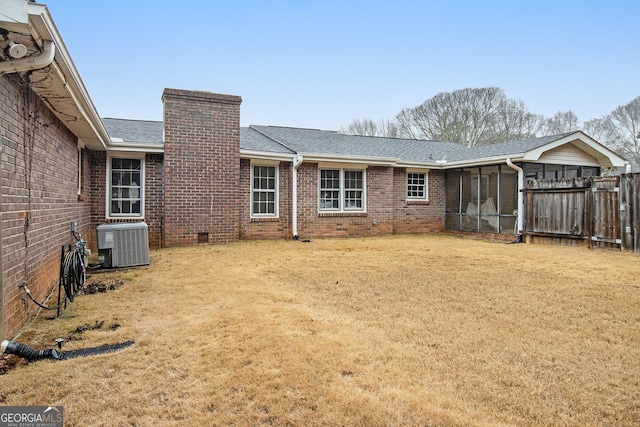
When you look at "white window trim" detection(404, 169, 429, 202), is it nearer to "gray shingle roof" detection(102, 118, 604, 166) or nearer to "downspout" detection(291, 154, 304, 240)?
"gray shingle roof" detection(102, 118, 604, 166)

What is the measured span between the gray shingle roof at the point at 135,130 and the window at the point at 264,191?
9.55 feet

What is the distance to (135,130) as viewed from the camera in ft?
37.9

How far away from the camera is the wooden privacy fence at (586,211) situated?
29.7 ft

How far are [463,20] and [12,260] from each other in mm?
14911

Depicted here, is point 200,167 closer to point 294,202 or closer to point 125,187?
point 125,187

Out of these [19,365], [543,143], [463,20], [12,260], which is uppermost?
[463,20]

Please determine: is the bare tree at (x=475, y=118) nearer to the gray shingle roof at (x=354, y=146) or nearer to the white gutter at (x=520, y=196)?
the gray shingle roof at (x=354, y=146)

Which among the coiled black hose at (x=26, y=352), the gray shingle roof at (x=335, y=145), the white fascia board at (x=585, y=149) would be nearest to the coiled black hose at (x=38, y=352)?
the coiled black hose at (x=26, y=352)

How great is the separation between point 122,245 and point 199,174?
3.80 metres

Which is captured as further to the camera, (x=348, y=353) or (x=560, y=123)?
(x=560, y=123)

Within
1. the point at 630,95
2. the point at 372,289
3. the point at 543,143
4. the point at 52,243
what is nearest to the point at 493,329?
the point at 372,289

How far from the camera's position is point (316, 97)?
26547 mm

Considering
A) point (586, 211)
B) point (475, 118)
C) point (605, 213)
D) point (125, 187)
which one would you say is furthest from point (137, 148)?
point (475, 118)

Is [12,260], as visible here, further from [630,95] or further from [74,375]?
[630,95]
